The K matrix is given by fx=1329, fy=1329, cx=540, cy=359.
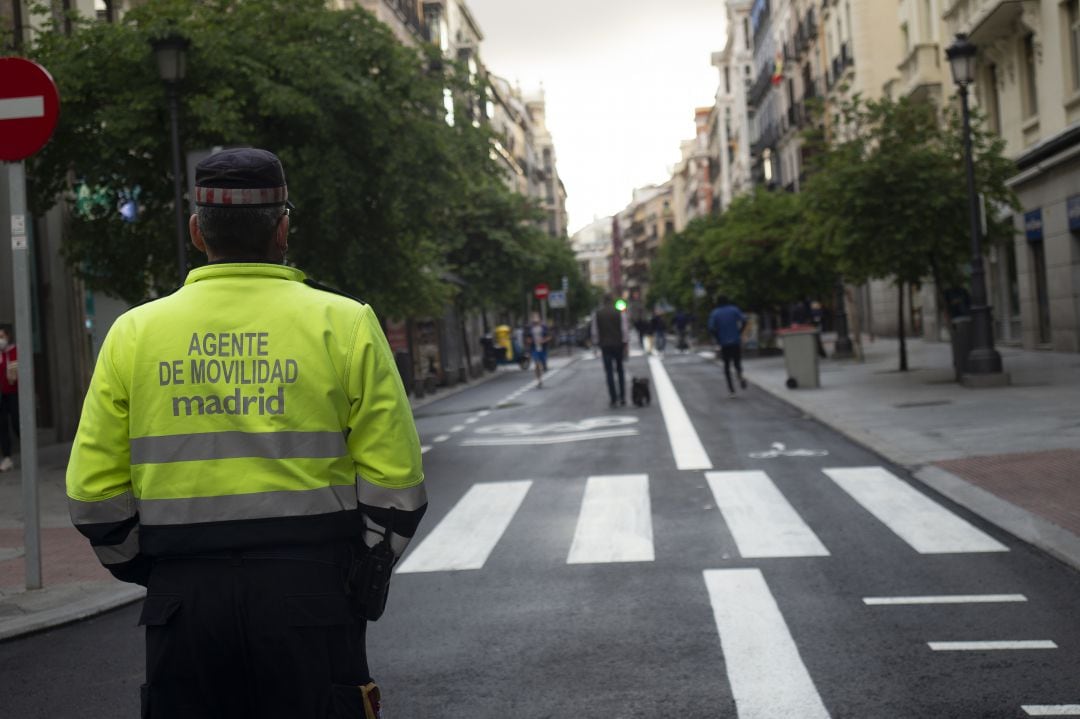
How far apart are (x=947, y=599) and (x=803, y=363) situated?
17050 millimetres

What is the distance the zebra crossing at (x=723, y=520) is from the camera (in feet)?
25.9

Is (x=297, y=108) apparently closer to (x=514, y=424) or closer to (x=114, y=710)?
(x=514, y=424)

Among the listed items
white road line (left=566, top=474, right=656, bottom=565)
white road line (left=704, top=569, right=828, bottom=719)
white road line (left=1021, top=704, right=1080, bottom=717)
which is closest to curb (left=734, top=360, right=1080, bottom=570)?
white road line (left=704, top=569, right=828, bottom=719)

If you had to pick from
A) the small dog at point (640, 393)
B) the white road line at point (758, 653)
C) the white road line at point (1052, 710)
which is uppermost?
the small dog at point (640, 393)

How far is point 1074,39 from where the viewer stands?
84.5 feet

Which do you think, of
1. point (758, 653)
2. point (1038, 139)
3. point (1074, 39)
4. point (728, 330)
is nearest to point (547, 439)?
point (728, 330)

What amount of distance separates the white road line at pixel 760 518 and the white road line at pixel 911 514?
565 mm

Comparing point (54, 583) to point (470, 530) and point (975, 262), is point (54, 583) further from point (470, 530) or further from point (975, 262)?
point (975, 262)

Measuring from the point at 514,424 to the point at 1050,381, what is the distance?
314 inches

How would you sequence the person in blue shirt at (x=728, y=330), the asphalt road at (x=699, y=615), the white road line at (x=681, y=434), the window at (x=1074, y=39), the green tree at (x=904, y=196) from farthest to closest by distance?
the window at (x=1074, y=39) < the person in blue shirt at (x=728, y=330) < the green tree at (x=904, y=196) < the white road line at (x=681, y=434) < the asphalt road at (x=699, y=615)

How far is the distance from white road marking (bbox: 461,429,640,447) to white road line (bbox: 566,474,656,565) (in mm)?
4151

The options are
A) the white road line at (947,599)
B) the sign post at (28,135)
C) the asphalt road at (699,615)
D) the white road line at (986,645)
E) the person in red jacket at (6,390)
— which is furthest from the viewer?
the person in red jacket at (6,390)

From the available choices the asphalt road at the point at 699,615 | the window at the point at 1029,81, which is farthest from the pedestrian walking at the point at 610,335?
the window at the point at 1029,81

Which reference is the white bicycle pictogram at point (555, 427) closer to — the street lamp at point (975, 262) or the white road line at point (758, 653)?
the street lamp at point (975, 262)
